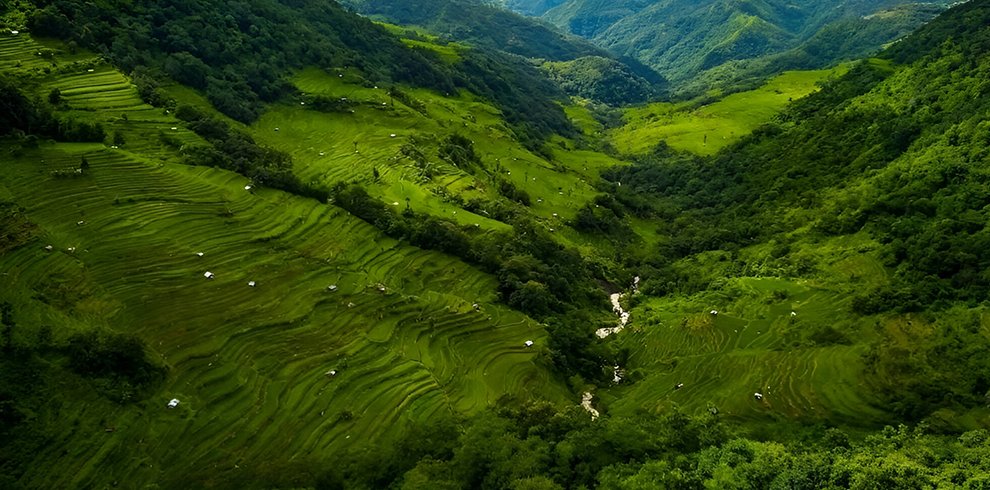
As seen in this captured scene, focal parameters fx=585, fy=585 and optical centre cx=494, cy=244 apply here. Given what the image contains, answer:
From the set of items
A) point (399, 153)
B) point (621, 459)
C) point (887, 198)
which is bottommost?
point (399, 153)

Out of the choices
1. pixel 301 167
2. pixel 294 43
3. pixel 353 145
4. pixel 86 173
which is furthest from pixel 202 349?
pixel 294 43

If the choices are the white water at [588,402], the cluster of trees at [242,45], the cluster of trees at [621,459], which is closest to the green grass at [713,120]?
the cluster of trees at [242,45]

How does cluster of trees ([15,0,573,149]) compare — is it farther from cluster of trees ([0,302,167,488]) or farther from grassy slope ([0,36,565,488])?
cluster of trees ([0,302,167,488])

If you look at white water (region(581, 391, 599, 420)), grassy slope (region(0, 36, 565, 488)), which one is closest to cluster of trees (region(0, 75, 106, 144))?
grassy slope (region(0, 36, 565, 488))

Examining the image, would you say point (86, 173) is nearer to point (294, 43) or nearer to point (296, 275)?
point (296, 275)

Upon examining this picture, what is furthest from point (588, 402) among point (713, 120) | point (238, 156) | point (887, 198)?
point (713, 120)

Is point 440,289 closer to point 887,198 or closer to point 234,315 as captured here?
point 234,315
